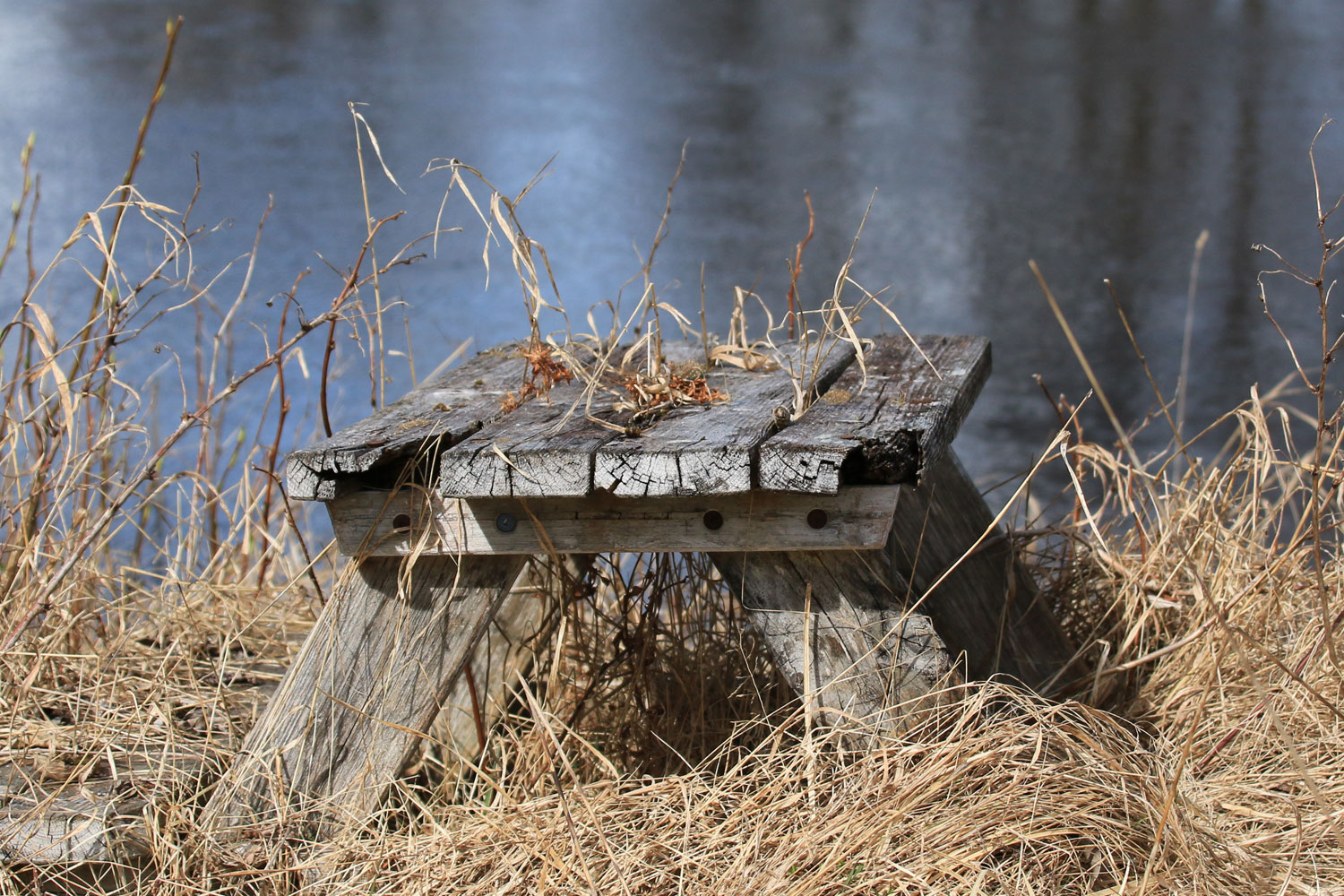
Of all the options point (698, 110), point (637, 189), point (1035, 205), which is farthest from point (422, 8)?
point (1035, 205)

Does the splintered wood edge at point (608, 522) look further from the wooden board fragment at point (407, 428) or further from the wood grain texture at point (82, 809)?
the wood grain texture at point (82, 809)

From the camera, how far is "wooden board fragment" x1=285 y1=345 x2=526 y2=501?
1538 millimetres

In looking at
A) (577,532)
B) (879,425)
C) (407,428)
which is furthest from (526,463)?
(879,425)

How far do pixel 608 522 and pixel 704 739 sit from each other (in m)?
0.65

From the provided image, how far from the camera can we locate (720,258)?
604 cm

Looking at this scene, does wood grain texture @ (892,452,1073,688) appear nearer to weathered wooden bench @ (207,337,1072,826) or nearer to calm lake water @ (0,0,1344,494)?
weathered wooden bench @ (207,337,1072,826)

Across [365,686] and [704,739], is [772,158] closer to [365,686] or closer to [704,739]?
[704,739]

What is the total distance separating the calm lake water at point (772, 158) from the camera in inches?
219

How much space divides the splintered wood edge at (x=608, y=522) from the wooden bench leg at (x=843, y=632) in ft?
0.24

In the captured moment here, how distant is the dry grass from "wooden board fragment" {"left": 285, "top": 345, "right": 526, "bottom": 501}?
0.60ft

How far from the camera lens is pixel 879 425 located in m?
1.57

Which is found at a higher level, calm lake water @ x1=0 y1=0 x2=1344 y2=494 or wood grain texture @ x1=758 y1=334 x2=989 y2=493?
wood grain texture @ x1=758 y1=334 x2=989 y2=493

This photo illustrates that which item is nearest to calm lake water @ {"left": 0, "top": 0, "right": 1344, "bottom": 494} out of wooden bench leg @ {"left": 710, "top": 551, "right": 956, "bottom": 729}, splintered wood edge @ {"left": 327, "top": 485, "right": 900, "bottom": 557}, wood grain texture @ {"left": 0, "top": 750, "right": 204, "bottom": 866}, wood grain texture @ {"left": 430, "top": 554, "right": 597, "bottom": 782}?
wood grain texture @ {"left": 430, "top": 554, "right": 597, "bottom": 782}

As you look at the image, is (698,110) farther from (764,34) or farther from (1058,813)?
(1058,813)
